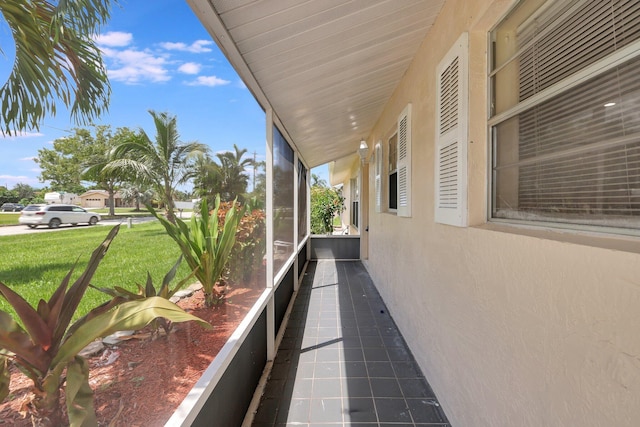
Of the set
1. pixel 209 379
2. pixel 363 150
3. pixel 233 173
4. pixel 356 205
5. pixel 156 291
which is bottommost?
pixel 209 379

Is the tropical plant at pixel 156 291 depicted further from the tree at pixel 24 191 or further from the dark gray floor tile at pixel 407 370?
the dark gray floor tile at pixel 407 370

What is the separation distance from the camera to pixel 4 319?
27.2 inches

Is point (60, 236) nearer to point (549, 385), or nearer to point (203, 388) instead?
point (203, 388)

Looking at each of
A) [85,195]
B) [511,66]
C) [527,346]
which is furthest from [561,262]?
[85,195]

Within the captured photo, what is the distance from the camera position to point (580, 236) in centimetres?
101

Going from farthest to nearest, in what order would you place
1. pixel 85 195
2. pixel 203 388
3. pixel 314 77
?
pixel 314 77
pixel 203 388
pixel 85 195

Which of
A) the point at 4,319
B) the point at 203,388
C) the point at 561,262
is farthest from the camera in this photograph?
the point at 203,388

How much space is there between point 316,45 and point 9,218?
1838 millimetres

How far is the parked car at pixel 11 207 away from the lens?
2.10 feet

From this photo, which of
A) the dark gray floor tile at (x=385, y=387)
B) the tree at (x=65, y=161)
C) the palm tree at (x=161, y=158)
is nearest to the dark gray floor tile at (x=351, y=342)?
the dark gray floor tile at (x=385, y=387)

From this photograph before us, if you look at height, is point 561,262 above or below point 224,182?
below

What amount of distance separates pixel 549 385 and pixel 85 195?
1.60m

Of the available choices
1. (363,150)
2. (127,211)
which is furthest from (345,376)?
(363,150)

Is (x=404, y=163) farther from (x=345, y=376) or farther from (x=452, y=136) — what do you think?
(x=345, y=376)
